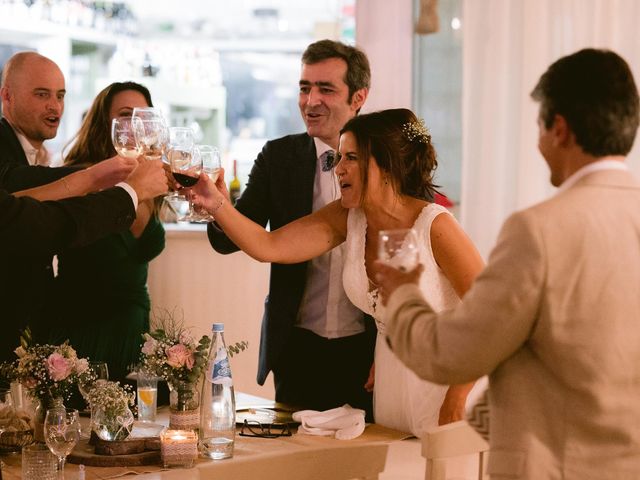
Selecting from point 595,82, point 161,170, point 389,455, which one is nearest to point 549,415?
point 595,82

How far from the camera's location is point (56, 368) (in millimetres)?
2328

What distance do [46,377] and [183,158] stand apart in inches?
26.9

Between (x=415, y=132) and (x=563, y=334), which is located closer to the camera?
(x=563, y=334)

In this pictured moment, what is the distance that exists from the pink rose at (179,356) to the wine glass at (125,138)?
56cm

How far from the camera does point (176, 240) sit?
16.4ft

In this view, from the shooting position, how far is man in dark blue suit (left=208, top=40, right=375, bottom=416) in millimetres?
3018

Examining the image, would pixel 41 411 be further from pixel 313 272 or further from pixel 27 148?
pixel 27 148

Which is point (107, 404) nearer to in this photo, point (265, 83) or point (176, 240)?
point (176, 240)

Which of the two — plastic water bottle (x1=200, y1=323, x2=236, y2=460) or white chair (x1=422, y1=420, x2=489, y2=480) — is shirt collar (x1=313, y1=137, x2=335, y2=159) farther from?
white chair (x1=422, y1=420, x2=489, y2=480)

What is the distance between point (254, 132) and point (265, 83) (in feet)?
1.00

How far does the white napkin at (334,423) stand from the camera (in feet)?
7.78

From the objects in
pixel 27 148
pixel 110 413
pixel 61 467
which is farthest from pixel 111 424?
pixel 27 148

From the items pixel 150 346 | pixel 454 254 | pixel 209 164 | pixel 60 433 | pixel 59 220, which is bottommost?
pixel 60 433

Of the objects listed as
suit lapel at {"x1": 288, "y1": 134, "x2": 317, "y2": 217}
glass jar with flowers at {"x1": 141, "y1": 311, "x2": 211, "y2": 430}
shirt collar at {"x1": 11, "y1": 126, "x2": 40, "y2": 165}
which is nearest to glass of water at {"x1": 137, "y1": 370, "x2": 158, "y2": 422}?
glass jar with flowers at {"x1": 141, "y1": 311, "x2": 211, "y2": 430}
